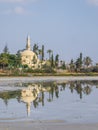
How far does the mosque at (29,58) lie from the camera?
14225 cm

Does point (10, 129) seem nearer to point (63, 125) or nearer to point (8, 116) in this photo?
point (63, 125)

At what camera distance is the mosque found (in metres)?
142

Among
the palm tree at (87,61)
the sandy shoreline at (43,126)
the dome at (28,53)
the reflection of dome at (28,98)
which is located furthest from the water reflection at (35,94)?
the palm tree at (87,61)

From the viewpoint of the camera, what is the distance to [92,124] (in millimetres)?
14305

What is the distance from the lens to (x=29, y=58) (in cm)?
15088

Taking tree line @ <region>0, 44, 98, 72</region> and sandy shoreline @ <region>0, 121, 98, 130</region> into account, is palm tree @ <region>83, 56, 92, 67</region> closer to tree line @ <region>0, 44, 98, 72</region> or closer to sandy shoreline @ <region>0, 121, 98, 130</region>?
tree line @ <region>0, 44, 98, 72</region>

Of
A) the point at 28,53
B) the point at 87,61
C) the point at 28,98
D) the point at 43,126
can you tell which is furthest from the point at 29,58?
the point at 43,126

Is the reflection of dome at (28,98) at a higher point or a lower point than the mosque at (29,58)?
lower

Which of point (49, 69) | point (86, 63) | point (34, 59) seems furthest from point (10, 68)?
point (86, 63)

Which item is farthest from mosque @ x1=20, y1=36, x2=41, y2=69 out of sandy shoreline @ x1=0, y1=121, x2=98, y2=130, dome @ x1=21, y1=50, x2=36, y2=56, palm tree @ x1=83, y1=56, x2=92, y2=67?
sandy shoreline @ x1=0, y1=121, x2=98, y2=130

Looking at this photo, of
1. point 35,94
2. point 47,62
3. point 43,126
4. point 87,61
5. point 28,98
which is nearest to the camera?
point 43,126

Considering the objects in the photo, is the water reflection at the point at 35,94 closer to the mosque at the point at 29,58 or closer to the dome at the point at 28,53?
the mosque at the point at 29,58

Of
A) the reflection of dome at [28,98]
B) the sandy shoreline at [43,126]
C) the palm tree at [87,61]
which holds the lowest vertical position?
the sandy shoreline at [43,126]

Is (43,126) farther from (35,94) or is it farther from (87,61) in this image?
(87,61)
